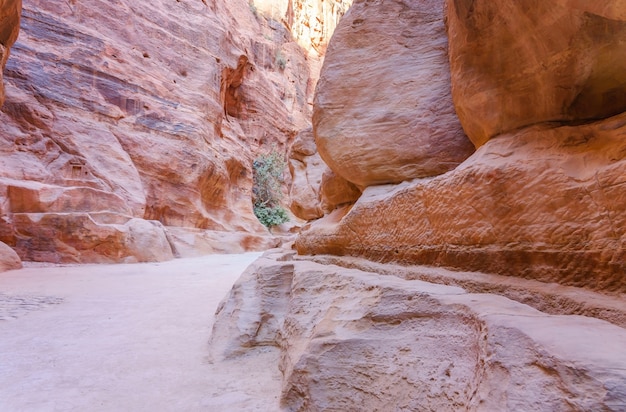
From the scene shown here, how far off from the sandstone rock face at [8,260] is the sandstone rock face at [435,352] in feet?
20.0

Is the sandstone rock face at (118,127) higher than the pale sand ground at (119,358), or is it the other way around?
the sandstone rock face at (118,127)

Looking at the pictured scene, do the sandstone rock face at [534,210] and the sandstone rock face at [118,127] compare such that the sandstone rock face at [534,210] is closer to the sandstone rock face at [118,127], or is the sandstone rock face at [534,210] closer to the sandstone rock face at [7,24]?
the sandstone rock face at [7,24]

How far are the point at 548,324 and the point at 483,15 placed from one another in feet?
5.24

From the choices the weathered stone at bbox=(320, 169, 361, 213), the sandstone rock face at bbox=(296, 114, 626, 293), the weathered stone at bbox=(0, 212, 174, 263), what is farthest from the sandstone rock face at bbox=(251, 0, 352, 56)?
the sandstone rock face at bbox=(296, 114, 626, 293)

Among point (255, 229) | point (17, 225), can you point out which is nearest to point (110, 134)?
point (17, 225)

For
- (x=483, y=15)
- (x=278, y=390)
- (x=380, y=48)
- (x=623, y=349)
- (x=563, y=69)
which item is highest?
(x=380, y=48)

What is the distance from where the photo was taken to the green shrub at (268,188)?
65.8 ft

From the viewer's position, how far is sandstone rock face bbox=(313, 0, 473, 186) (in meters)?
2.60

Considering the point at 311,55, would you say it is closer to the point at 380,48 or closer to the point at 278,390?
the point at 380,48

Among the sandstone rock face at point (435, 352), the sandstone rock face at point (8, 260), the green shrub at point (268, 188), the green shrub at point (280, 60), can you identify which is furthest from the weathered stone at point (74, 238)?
the green shrub at point (280, 60)

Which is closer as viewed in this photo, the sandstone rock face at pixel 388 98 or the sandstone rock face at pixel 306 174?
the sandstone rock face at pixel 388 98

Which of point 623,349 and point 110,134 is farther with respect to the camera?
point 110,134

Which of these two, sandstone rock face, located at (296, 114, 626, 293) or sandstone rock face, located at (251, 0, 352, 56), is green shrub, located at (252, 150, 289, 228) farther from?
sandstone rock face, located at (296, 114, 626, 293)

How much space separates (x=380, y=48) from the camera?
311 centimetres
